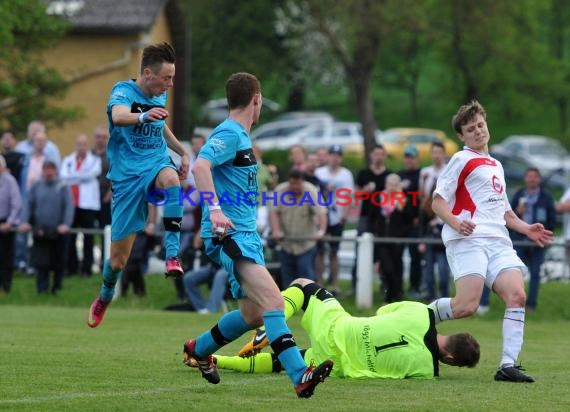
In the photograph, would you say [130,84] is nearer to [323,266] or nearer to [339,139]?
[323,266]

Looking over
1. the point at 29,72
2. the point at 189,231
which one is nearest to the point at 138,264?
the point at 189,231

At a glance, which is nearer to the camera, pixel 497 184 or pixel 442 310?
pixel 442 310

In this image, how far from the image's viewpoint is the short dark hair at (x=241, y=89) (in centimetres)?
847

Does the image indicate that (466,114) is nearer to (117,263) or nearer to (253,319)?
(253,319)

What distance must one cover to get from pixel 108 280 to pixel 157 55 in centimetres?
209

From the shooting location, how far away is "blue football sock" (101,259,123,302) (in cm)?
1041

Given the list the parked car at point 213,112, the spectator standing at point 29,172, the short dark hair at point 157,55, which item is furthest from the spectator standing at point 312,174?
the parked car at point 213,112

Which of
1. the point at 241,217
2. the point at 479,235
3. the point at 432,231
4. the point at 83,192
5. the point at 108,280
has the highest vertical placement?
the point at 83,192

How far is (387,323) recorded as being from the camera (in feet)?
31.6

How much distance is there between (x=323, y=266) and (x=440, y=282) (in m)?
2.11

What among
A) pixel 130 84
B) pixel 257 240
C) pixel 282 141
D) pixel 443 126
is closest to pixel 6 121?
pixel 130 84

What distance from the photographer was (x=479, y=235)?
9789mm

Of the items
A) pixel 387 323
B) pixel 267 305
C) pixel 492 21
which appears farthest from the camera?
pixel 492 21

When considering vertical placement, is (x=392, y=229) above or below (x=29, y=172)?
below
